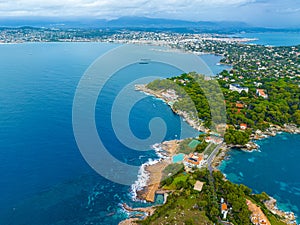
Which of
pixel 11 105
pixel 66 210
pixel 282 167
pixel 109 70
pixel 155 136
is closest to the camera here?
pixel 66 210

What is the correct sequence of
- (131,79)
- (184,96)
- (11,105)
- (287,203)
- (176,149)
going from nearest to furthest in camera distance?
(287,203) → (176,149) → (11,105) → (184,96) → (131,79)

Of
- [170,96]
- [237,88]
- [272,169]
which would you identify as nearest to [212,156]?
[272,169]

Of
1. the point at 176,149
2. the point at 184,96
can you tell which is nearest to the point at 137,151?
the point at 176,149

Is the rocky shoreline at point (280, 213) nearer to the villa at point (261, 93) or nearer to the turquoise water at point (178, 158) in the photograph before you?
the turquoise water at point (178, 158)

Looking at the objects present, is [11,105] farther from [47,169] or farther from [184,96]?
[184,96]

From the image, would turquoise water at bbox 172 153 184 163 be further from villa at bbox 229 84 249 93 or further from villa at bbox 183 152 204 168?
villa at bbox 229 84 249 93

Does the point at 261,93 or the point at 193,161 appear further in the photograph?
the point at 261,93

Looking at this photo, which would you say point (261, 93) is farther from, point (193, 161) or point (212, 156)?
point (193, 161)
